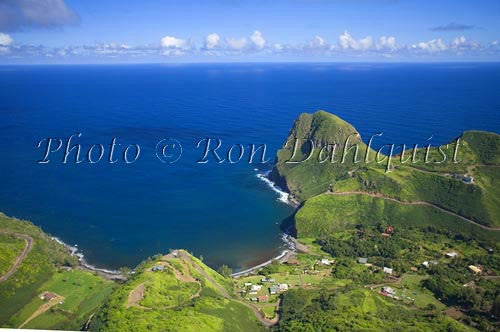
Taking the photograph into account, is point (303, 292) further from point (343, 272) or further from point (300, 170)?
point (300, 170)

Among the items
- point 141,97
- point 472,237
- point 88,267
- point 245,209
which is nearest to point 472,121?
point 472,237

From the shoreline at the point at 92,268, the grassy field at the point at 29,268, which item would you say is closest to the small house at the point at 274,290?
the shoreline at the point at 92,268

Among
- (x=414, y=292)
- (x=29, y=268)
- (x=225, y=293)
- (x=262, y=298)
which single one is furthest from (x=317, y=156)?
(x=29, y=268)

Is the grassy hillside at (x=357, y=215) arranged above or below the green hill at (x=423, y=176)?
below

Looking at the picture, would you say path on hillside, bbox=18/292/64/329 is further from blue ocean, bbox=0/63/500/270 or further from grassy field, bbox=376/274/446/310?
grassy field, bbox=376/274/446/310

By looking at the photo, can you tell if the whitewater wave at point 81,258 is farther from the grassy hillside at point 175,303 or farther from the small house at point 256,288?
the small house at point 256,288

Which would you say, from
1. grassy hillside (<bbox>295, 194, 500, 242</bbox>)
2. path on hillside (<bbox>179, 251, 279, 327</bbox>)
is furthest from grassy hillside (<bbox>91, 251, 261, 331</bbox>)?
grassy hillside (<bbox>295, 194, 500, 242</bbox>)
